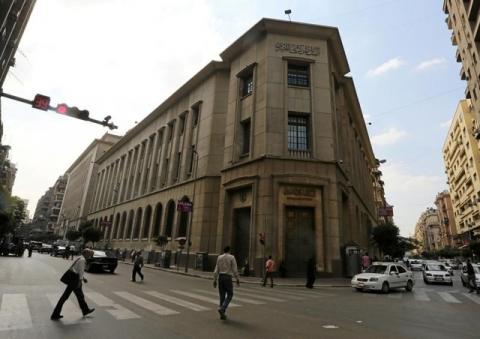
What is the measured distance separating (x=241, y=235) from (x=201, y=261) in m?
4.27

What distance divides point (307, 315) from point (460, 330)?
134 inches

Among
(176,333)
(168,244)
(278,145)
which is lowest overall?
(176,333)

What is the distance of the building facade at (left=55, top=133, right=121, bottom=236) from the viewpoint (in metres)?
72.8

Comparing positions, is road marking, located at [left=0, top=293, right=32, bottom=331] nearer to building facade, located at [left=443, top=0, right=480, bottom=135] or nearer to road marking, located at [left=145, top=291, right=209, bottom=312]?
road marking, located at [left=145, top=291, right=209, bottom=312]

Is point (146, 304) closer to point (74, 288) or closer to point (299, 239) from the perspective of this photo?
point (74, 288)

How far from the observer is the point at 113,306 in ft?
26.0

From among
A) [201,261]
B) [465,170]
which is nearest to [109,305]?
[201,261]

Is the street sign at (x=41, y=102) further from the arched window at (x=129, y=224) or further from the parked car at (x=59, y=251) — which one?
the arched window at (x=129, y=224)

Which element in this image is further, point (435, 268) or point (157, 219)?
point (157, 219)

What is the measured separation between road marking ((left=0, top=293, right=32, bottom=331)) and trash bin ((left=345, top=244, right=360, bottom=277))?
18936 millimetres

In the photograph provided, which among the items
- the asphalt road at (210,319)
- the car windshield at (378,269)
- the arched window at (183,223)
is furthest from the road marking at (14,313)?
the arched window at (183,223)

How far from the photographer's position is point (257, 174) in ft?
73.5

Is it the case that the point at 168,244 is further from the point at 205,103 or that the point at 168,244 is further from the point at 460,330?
the point at 460,330

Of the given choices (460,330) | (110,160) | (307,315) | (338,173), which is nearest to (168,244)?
(338,173)
